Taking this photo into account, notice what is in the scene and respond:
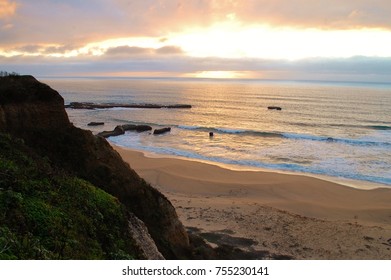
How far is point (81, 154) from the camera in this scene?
1170cm

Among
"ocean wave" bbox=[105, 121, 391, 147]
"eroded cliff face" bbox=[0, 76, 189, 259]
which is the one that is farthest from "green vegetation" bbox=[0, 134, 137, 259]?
"ocean wave" bbox=[105, 121, 391, 147]

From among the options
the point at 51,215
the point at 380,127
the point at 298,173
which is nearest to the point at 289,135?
the point at 380,127

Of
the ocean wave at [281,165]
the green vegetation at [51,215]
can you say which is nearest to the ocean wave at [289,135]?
the ocean wave at [281,165]

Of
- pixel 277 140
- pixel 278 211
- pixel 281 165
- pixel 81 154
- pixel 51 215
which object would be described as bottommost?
pixel 278 211

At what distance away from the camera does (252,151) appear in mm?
36156

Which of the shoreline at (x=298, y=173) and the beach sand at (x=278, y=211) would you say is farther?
the shoreline at (x=298, y=173)

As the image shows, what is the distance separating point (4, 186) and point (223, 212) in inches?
506

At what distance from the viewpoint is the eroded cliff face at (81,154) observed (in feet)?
36.8

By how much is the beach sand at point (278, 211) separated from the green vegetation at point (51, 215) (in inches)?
277

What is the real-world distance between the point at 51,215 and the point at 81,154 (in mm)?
5203

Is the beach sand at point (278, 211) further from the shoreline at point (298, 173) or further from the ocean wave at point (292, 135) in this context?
the ocean wave at point (292, 135)

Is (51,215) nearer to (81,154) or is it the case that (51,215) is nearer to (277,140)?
(81,154)

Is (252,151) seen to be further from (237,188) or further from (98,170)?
(98,170)

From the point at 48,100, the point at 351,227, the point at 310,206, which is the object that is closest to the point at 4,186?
the point at 48,100
